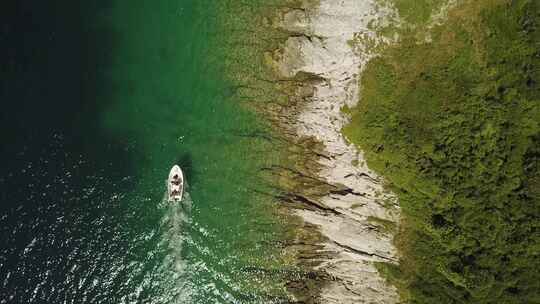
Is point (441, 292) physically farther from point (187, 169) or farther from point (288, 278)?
point (187, 169)

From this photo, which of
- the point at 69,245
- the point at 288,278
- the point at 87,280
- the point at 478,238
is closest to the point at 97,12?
the point at 69,245

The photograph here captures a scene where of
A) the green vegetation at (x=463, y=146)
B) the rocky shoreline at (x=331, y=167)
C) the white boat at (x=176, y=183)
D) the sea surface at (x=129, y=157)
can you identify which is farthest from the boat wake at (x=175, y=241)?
→ the green vegetation at (x=463, y=146)

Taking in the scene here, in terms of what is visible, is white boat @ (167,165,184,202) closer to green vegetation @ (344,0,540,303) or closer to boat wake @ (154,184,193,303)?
boat wake @ (154,184,193,303)

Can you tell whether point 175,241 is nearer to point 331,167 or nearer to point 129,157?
point 129,157

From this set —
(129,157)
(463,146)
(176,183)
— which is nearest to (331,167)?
(463,146)

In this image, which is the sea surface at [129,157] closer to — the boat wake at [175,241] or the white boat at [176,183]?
the boat wake at [175,241]
